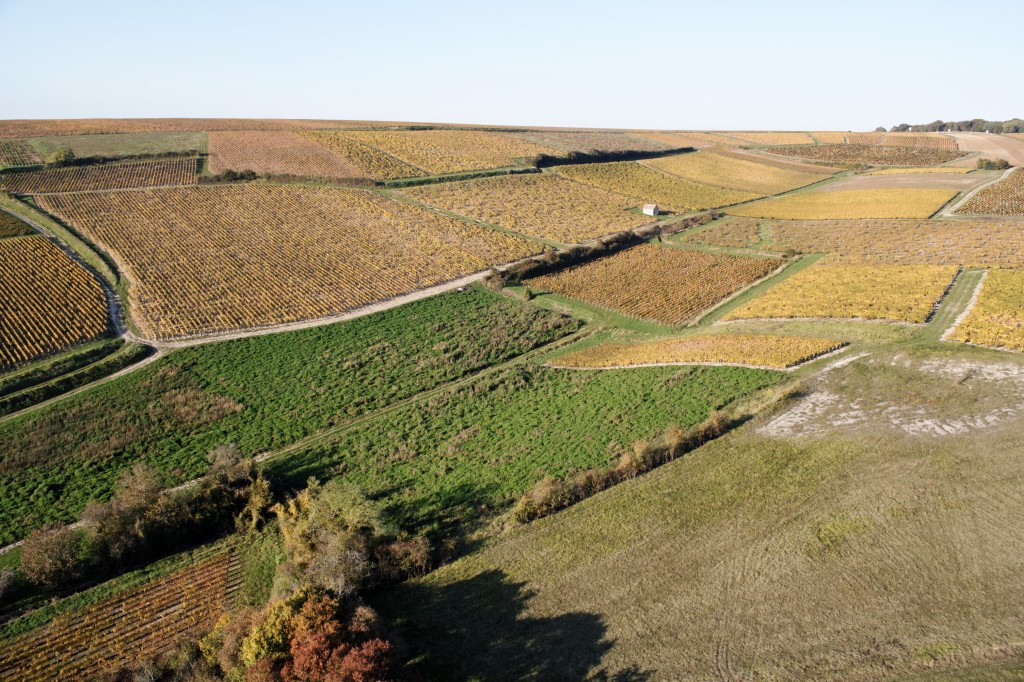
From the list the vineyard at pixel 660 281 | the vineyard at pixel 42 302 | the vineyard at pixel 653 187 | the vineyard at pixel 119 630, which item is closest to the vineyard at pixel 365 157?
the vineyard at pixel 653 187

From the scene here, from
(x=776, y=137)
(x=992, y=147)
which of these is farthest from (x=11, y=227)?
(x=992, y=147)

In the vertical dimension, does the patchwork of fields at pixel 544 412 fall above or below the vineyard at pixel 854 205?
below

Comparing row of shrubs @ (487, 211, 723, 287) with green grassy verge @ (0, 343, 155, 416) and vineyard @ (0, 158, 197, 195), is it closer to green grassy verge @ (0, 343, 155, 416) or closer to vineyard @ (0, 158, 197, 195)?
A: green grassy verge @ (0, 343, 155, 416)

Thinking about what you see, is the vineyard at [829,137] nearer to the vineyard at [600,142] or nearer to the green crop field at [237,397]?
the vineyard at [600,142]

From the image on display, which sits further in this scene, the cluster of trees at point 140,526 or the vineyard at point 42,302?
the vineyard at point 42,302

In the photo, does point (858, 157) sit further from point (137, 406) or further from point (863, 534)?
point (137, 406)

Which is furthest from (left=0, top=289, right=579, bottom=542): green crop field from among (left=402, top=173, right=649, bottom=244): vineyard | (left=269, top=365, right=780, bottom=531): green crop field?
(left=402, top=173, right=649, bottom=244): vineyard

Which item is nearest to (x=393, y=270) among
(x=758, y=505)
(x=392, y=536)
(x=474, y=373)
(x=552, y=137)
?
(x=474, y=373)

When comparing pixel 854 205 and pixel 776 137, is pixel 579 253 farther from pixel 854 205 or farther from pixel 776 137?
pixel 776 137
